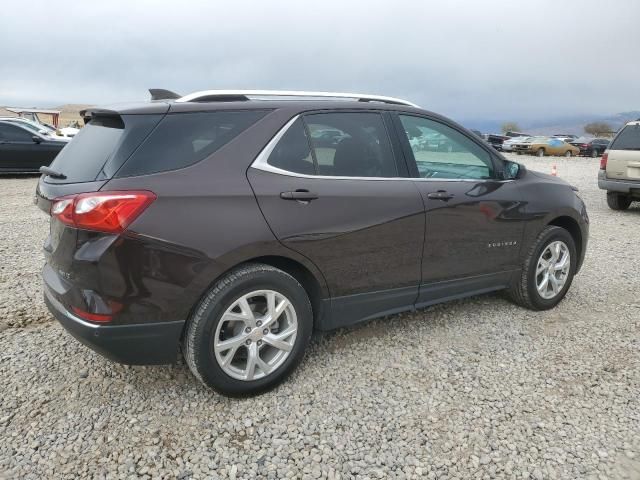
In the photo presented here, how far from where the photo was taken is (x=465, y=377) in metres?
3.23

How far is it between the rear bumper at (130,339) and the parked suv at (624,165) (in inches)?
367

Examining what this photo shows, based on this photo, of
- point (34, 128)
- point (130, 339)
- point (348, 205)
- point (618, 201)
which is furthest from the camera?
point (34, 128)

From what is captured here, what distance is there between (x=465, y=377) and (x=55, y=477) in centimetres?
235

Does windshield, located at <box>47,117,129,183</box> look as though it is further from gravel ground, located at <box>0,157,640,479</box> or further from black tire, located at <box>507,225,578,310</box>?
black tire, located at <box>507,225,578,310</box>

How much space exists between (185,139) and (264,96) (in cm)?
70

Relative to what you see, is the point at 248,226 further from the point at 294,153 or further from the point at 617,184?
the point at 617,184

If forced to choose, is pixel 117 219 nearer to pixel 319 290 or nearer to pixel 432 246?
pixel 319 290

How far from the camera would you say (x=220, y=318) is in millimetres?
2715

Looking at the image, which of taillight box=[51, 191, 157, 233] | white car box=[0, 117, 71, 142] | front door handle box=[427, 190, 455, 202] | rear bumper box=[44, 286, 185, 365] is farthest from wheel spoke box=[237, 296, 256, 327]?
white car box=[0, 117, 71, 142]

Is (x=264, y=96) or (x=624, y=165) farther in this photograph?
(x=624, y=165)

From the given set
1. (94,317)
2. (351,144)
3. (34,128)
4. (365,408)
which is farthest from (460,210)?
(34,128)

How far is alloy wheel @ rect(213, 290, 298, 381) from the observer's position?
278 cm

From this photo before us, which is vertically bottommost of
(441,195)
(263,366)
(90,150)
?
(263,366)

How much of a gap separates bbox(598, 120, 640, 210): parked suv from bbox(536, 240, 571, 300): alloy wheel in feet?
19.8
